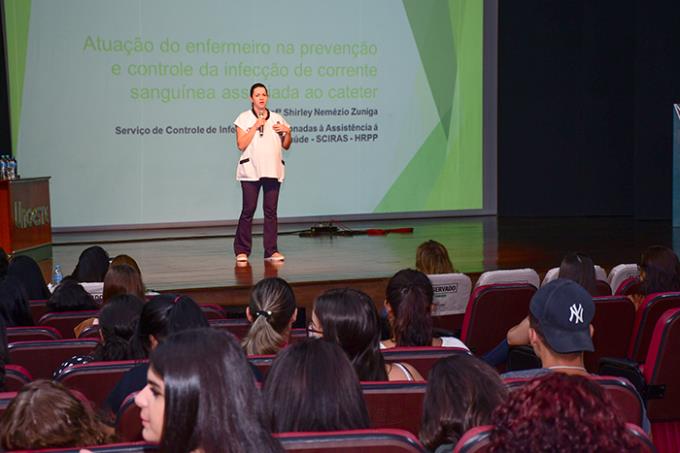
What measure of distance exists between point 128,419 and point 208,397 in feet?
2.97

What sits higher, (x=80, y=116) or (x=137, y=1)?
(x=137, y=1)

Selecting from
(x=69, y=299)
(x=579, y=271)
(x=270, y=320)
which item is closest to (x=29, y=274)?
(x=69, y=299)

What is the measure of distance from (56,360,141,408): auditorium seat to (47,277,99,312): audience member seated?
5.61ft

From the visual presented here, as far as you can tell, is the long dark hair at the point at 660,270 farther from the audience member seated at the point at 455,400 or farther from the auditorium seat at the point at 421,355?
the audience member seated at the point at 455,400

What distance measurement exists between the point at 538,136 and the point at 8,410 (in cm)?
1094

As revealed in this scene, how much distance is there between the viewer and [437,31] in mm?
11703

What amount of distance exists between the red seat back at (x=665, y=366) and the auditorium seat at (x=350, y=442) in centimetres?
189

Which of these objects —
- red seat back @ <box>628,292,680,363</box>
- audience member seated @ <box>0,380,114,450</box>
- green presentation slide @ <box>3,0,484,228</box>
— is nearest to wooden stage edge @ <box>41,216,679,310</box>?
green presentation slide @ <box>3,0,484,228</box>

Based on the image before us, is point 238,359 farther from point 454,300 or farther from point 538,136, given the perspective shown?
point 538,136

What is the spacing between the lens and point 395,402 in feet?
7.91

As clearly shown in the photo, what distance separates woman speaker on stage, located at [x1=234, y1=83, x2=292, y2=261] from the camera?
7.74 meters

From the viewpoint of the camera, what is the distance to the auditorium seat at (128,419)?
2293 mm

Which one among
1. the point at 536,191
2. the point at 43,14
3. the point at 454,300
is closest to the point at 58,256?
the point at 43,14

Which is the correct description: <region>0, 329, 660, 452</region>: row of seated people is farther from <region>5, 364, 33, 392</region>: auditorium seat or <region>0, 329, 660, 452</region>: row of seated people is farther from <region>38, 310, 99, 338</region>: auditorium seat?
<region>38, 310, 99, 338</region>: auditorium seat
